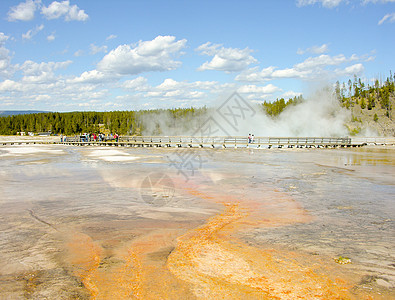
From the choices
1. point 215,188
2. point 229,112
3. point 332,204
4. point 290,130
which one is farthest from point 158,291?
point 290,130

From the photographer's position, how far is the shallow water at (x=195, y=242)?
5.08 metres

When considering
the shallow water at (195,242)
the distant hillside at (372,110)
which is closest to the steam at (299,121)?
the distant hillside at (372,110)

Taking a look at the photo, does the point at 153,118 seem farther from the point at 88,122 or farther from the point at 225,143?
the point at 225,143

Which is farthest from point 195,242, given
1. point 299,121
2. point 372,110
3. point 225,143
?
point 372,110

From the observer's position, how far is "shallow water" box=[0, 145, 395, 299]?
5082 mm

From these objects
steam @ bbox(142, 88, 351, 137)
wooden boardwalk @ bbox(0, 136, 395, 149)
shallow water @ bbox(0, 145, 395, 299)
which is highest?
steam @ bbox(142, 88, 351, 137)

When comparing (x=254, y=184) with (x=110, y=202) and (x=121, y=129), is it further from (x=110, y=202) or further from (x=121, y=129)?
(x=121, y=129)

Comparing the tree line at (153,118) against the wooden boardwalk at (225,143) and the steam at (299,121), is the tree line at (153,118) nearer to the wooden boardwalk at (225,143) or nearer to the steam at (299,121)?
the steam at (299,121)

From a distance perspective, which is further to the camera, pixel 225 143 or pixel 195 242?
pixel 225 143

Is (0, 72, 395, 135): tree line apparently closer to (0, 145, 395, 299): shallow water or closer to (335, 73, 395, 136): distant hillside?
(335, 73, 395, 136): distant hillside

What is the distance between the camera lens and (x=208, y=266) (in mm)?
5812

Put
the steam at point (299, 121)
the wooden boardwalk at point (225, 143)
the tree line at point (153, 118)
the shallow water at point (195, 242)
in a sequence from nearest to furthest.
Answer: the shallow water at point (195, 242)
the wooden boardwalk at point (225, 143)
the steam at point (299, 121)
the tree line at point (153, 118)

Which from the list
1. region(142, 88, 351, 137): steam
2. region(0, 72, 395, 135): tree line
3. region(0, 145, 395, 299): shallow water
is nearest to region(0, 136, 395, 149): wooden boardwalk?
region(142, 88, 351, 137): steam

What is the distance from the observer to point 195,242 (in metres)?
7.06
